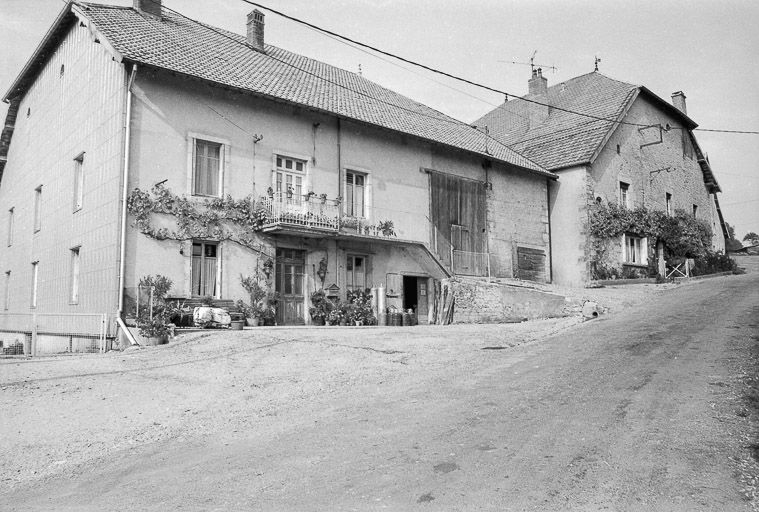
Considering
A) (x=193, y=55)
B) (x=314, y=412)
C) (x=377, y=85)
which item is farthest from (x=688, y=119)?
(x=314, y=412)

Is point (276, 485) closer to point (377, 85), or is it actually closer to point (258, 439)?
point (258, 439)

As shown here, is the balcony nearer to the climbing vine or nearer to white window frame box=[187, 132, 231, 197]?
the climbing vine

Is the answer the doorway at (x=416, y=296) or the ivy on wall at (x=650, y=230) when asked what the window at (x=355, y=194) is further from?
the ivy on wall at (x=650, y=230)

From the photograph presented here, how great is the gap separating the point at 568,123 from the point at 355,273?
15.4m

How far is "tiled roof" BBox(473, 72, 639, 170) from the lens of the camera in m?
26.0

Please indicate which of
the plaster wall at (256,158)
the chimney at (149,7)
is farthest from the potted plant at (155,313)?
the chimney at (149,7)

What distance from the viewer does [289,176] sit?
17.4 metres

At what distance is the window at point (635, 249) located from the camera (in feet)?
86.3

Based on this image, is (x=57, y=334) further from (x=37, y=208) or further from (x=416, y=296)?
(x=416, y=296)

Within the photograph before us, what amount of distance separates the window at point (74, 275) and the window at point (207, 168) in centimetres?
429

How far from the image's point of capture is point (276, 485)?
14.7 feet

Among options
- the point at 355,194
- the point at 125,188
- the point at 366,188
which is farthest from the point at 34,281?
the point at 366,188

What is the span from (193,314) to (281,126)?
6.27 meters

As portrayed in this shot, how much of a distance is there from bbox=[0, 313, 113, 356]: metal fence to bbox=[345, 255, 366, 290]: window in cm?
709
